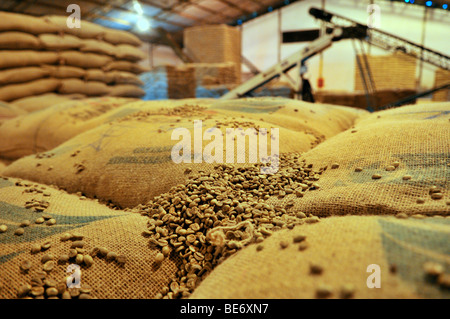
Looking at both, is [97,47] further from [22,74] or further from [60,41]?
[22,74]

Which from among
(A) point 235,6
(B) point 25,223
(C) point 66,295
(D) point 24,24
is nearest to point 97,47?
(D) point 24,24

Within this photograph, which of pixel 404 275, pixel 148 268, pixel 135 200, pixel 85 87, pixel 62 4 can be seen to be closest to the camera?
pixel 404 275

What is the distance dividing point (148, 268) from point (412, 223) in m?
0.68

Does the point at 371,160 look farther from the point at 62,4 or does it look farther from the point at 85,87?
the point at 62,4

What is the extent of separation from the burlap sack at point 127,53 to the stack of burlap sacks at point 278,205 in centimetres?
308

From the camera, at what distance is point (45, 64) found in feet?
13.3

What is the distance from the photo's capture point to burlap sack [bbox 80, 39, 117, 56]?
436cm

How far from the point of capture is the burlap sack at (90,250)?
0.84 m

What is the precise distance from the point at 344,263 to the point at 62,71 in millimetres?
4392

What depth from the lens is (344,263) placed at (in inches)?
25.0

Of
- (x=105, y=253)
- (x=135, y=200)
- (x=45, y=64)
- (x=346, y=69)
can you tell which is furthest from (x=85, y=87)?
(x=346, y=69)

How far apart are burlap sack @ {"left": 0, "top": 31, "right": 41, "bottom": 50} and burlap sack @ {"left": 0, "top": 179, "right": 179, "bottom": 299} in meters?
3.32

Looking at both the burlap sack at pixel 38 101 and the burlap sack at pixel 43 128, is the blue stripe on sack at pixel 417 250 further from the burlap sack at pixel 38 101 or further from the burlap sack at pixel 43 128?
the burlap sack at pixel 38 101

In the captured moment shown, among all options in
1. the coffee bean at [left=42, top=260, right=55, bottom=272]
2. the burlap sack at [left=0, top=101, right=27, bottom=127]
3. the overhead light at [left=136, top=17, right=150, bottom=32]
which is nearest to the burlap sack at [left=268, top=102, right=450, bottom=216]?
the coffee bean at [left=42, top=260, right=55, bottom=272]
